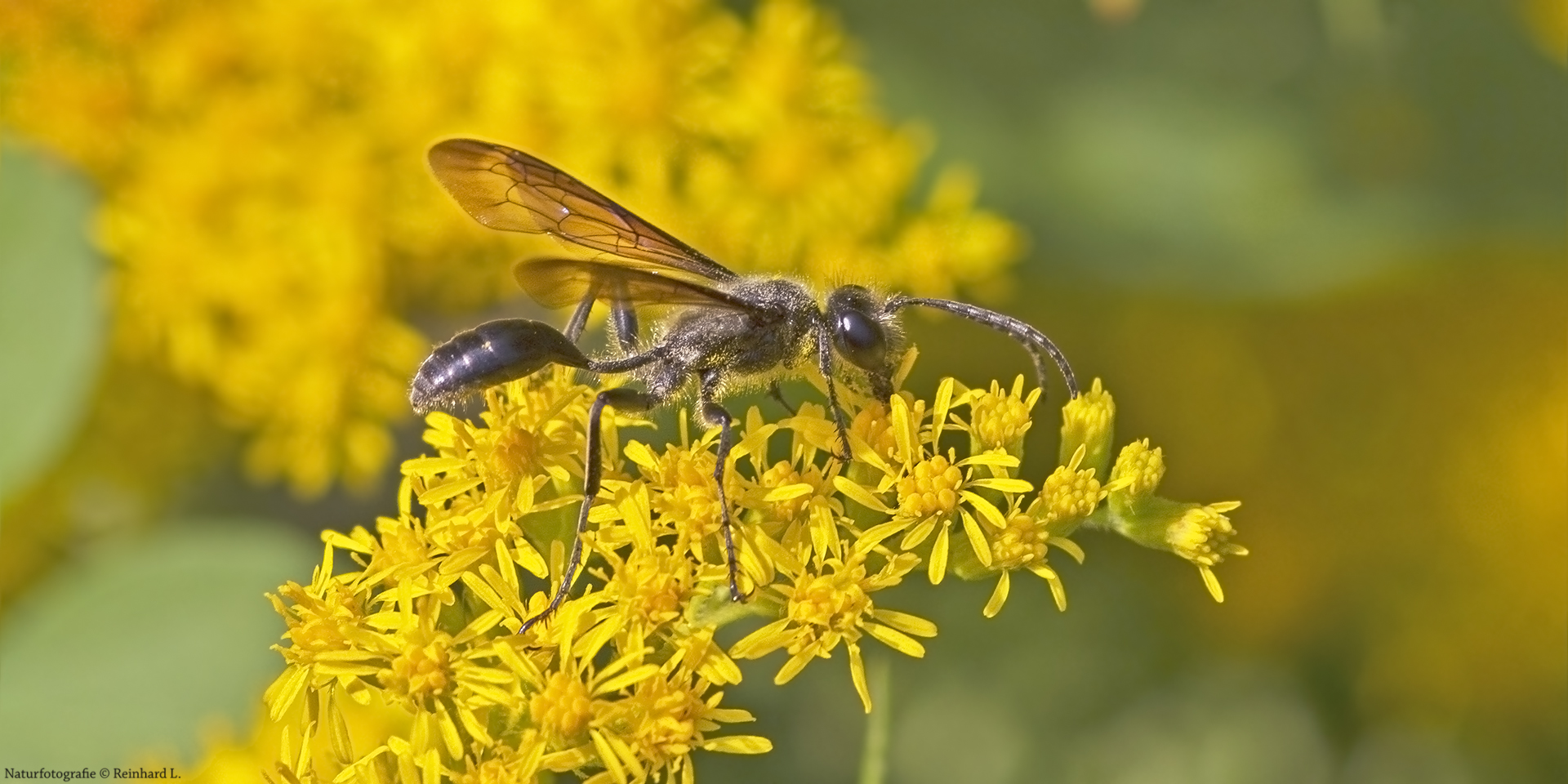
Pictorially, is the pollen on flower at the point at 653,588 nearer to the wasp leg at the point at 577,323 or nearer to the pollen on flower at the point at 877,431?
the pollen on flower at the point at 877,431

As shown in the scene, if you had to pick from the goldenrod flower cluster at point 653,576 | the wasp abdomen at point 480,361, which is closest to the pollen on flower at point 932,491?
the goldenrod flower cluster at point 653,576

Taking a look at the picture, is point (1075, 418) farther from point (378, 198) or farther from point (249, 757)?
point (378, 198)

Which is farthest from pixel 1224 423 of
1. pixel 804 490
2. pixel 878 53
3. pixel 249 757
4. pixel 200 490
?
pixel 200 490

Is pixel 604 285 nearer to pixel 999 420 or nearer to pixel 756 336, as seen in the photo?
pixel 756 336

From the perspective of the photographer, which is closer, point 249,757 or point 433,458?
point 433,458

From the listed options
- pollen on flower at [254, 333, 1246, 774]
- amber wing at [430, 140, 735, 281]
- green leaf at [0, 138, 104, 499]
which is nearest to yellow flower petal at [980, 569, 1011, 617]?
pollen on flower at [254, 333, 1246, 774]

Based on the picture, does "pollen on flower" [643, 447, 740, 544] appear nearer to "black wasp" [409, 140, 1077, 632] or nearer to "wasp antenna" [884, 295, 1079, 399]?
"black wasp" [409, 140, 1077, 632]
